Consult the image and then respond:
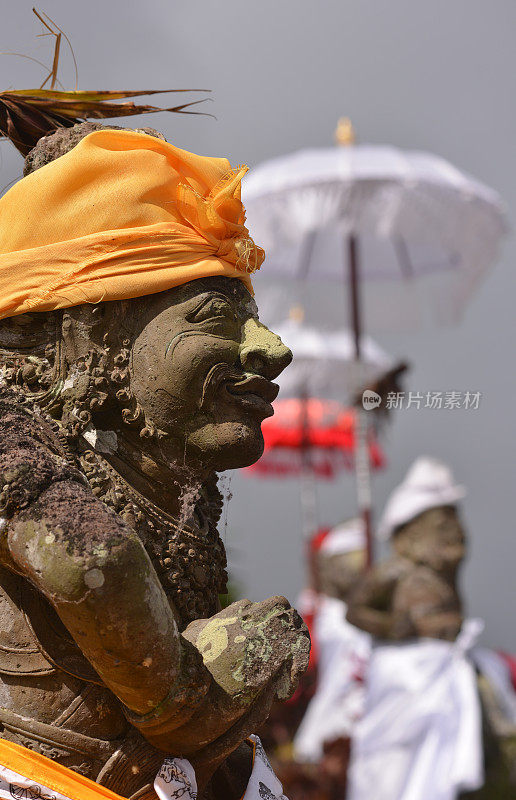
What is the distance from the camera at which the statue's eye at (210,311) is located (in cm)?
190

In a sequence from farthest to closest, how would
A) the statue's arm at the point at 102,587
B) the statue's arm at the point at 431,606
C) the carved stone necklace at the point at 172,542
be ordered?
1. the statue's arm at the point at 431,606
2. the carved stone necklace at the point at 172,542
3. the statue's arm at the point at 102,587

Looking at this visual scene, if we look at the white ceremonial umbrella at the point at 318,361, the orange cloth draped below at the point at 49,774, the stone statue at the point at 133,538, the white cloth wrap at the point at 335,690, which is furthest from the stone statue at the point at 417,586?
the orange cloth draped below at the point at 49,774

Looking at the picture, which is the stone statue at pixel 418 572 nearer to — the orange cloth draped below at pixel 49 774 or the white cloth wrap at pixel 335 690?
the white cloth wrap at pixel 335 690

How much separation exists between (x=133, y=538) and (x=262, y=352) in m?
0.48

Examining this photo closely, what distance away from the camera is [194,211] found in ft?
6.48

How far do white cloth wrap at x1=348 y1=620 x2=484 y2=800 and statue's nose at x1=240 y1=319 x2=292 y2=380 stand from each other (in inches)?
177

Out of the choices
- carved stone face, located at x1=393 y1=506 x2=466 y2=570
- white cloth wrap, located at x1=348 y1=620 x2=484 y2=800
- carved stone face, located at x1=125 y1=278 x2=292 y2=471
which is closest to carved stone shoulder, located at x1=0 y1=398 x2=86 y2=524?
carved stone face, located at x1=125 y1=278 x2=292 y2=471

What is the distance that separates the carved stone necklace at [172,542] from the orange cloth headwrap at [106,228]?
12.8 inches

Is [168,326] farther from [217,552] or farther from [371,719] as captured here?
[371,719]

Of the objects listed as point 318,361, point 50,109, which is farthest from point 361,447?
point 50,109

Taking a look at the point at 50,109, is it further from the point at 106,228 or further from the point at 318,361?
the point at 318,361

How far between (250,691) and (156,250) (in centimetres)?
83

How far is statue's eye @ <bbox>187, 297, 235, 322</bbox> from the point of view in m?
1.90

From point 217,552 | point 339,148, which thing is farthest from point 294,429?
point 217,552
